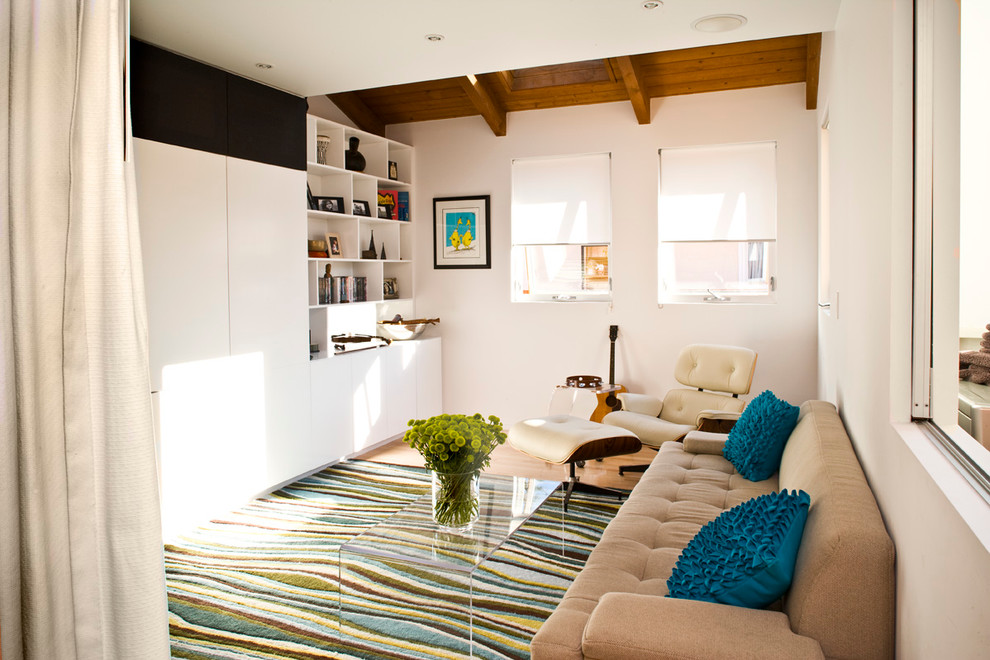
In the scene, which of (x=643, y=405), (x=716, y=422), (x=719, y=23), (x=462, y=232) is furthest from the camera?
(x=462, y=232)

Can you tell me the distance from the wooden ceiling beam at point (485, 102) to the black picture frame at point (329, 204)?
122cm

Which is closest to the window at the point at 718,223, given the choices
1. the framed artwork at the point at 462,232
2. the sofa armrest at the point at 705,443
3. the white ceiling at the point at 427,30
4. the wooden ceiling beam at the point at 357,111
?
the framed artwork at the point at 462,232

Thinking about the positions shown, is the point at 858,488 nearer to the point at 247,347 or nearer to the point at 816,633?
the point at 816,633

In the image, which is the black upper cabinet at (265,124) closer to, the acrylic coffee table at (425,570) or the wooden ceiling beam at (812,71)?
the acrylic coffee table at (425,570)

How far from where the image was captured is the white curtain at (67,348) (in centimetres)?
122

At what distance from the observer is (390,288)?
6.03m

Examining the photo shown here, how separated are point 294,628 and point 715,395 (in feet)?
10.3

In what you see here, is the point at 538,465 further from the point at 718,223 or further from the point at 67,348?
the point at 67,348

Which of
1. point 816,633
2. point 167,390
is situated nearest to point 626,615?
point 816,633

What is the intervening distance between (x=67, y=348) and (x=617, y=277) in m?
4.65

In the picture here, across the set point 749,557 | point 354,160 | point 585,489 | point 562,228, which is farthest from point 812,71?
point 749,557

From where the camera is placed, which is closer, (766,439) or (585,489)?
(766,439)

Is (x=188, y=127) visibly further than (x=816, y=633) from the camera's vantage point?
Yes

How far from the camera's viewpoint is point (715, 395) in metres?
4.78
